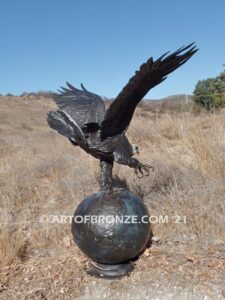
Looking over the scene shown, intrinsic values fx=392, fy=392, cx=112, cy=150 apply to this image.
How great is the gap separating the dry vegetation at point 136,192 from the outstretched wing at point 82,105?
144 cm

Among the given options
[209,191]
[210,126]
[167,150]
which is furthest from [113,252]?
[210,126]

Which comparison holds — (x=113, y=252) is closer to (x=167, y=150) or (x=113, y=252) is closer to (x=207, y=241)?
(x=207, y=241)

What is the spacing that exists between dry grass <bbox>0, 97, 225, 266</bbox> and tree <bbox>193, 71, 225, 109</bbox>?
3.20 meters

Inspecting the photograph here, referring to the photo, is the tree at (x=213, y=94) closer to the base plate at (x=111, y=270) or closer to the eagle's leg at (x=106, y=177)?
the eagle's leg at (x=106, y=177)

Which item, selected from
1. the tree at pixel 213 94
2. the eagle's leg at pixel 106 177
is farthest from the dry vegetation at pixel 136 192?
the tree at pixel 213 94

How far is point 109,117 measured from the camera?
11.3 feet

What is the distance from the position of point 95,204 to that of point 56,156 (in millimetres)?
4864

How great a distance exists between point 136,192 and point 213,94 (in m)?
8.02

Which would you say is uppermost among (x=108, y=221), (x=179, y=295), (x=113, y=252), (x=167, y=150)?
(x=167, y=150)

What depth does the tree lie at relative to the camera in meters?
11.8

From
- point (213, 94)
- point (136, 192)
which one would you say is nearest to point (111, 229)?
point (136, 192)

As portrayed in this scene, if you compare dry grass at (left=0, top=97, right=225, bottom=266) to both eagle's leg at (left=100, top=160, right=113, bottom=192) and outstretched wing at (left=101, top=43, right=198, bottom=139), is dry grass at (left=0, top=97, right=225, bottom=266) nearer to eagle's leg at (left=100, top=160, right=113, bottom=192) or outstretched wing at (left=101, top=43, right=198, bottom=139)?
eagle's leg at (left=100, top=160, right=113, bottom=192)

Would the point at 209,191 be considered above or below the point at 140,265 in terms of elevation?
above

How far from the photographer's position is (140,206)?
3635mm
